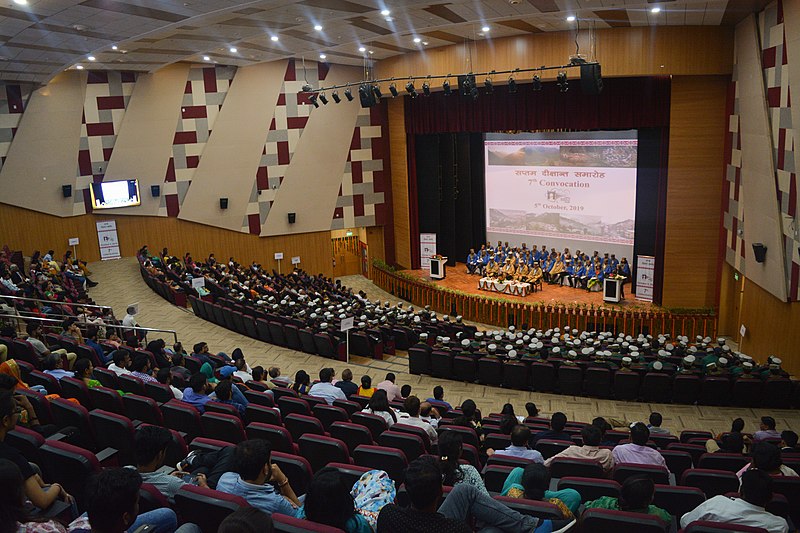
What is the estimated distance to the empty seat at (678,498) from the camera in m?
4.39

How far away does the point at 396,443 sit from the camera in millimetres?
5570

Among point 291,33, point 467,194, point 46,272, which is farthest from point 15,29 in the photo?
point 467,194

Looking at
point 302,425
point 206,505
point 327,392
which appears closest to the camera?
point 206,505

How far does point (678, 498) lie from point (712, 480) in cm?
93

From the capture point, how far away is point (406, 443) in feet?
18.1

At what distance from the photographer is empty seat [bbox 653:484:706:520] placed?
14.4 feet

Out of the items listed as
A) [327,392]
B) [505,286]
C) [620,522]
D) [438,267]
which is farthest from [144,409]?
[438,267]

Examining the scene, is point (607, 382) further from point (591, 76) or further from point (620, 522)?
point (620, 522)

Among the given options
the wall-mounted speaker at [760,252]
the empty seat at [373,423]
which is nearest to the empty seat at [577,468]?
the empty seat at [373,423]

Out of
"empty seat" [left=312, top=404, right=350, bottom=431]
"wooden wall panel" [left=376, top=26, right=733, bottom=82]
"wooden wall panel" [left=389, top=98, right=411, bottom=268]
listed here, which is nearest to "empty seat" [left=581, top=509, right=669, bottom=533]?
"empty seat" [left=312, top=404, right=350, bottom=431]

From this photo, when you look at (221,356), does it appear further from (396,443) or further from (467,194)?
(467,194)

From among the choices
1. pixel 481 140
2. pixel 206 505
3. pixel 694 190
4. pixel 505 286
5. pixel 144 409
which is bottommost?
pixel 505 286

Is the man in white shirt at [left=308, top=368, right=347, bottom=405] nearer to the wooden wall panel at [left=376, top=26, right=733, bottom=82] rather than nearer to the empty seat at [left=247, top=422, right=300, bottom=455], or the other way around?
the empty seat at [left=247, top=422, right=300, bottom=455]

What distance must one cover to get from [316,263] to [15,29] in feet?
42.3
